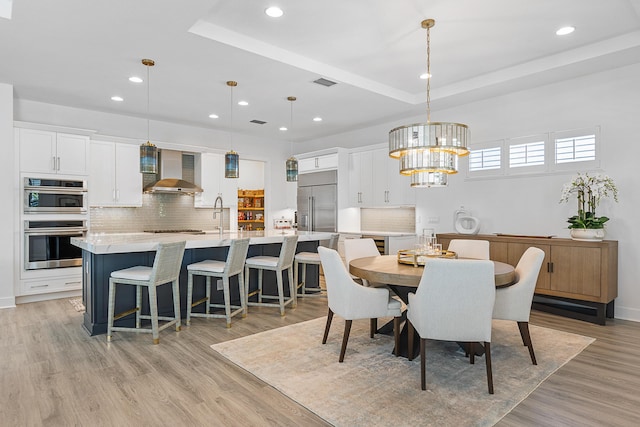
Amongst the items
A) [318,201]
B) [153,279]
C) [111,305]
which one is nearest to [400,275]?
[153,279]

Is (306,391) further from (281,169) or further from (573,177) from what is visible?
(281,169)

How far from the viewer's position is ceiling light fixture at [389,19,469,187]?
302 centimetres

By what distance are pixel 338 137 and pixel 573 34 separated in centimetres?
446

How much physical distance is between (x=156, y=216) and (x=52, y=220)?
1.84m

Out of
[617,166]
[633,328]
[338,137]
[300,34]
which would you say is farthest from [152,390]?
[338,137]

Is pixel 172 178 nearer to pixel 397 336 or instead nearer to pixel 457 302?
pixel 397 336

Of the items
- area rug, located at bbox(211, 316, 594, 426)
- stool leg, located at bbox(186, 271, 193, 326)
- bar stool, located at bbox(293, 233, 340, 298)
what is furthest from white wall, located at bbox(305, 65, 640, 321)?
stool leg, located at bbox(186, 271, 193, 326)

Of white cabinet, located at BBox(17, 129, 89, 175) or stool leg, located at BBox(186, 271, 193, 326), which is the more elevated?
white cabinet, located at BBox(17, 129, 89, 175)

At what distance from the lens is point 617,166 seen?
4.18 metres

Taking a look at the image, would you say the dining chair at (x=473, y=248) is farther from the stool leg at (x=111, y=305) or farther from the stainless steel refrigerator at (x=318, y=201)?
the stool leg at (x=111, y=305)

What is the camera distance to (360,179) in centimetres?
686

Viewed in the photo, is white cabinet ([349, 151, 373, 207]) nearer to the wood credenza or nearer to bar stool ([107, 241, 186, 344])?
the wood credenza

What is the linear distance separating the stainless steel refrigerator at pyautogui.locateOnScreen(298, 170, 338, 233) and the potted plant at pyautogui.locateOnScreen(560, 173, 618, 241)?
11.9 ft

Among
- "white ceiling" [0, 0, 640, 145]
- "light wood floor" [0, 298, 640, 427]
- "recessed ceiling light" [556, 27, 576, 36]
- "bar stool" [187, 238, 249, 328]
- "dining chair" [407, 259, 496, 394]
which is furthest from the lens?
"bar stool" [187, 238, 249, 328]
